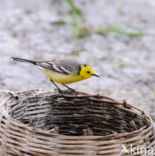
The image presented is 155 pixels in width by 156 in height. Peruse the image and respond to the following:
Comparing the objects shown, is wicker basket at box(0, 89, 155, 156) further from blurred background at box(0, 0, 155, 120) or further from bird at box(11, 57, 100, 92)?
blurred background at box(0, 0, 155, 120)

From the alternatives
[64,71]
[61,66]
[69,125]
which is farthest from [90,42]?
[69,125]

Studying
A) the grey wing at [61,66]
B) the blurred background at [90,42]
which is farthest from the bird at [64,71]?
the blurred background at [90,42]

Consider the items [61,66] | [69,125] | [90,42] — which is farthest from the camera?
[90,42]

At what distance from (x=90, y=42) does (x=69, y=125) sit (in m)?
3.53

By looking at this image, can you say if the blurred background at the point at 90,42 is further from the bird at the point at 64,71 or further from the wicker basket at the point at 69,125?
the wicker basket at the point at 69,125

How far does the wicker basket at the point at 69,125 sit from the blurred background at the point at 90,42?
1.52 m

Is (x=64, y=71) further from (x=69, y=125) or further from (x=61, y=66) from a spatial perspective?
(x=69, y=125)

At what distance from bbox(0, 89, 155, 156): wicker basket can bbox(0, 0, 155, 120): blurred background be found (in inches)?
59.9

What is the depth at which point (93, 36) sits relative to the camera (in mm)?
7500

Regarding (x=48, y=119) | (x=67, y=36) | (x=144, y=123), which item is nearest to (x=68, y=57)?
(x=67, y=36)

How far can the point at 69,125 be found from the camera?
3.87 meters

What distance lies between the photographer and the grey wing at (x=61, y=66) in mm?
4050

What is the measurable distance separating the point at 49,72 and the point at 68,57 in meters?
2.39

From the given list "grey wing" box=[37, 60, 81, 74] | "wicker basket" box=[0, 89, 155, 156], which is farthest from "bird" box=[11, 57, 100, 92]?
"wicker basket" box=[0, 89, 155, 156]
